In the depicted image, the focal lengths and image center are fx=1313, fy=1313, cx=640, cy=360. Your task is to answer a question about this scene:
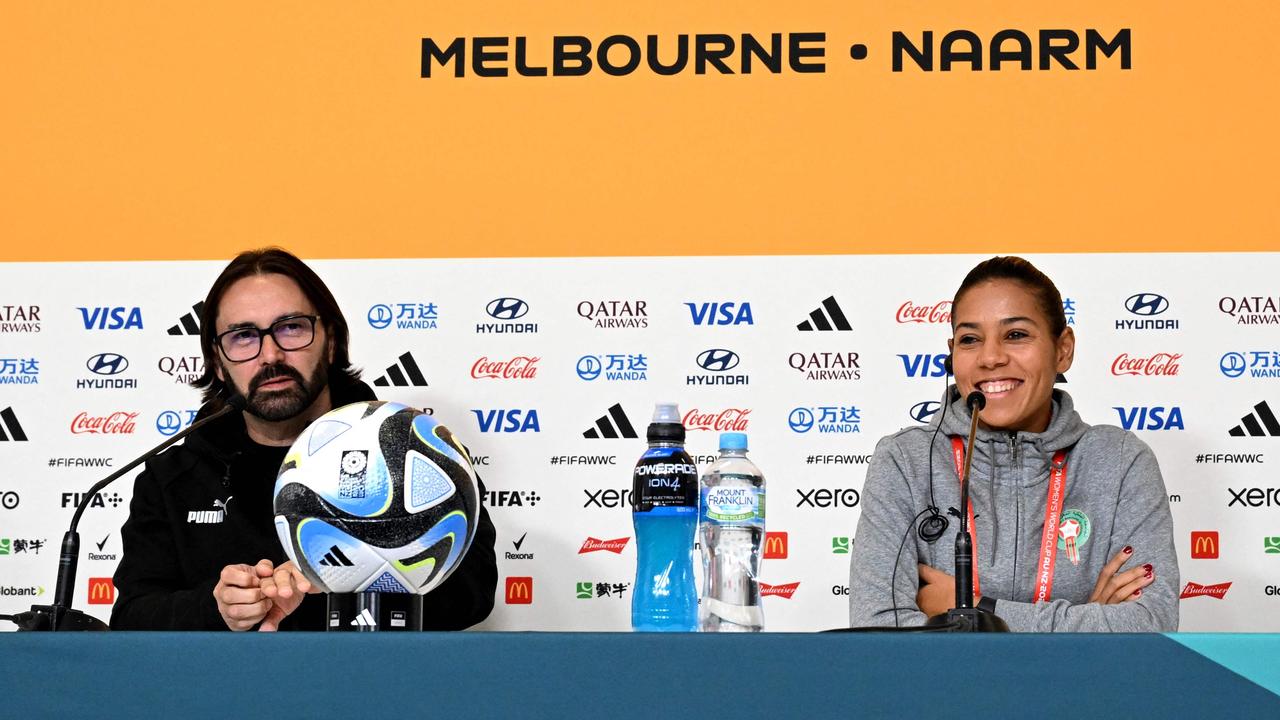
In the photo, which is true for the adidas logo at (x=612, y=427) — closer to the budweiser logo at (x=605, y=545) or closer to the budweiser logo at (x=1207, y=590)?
the budweiser logo at (x=605, y=545)

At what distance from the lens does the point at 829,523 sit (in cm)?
321

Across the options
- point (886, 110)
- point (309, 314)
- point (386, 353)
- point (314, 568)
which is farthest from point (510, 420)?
point (314, 568)

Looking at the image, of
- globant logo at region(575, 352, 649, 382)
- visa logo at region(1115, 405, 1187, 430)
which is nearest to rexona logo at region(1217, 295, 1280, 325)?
visa logo at region(1115, 405, 1187, 430)

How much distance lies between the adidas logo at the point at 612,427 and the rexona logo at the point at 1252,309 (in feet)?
4.86

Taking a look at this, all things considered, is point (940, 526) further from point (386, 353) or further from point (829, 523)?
point (386, 353)

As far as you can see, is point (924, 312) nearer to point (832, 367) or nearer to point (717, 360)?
point (832, 367)

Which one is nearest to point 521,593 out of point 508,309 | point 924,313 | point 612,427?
point 612,427

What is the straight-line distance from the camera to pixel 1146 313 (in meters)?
3.21

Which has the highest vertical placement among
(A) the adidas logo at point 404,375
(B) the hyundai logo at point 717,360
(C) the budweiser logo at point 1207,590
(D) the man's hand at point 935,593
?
(B) the hyundai logo at point 717,360

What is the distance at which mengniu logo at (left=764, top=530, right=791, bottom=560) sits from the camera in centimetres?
321

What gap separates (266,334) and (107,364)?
980mm

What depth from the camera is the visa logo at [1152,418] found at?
3.18m

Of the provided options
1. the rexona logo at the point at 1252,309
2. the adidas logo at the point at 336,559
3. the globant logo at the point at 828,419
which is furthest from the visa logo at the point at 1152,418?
the adidas logo at the point at 336,559

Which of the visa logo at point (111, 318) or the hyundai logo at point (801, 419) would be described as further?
the visa logo at point (111, 318)
